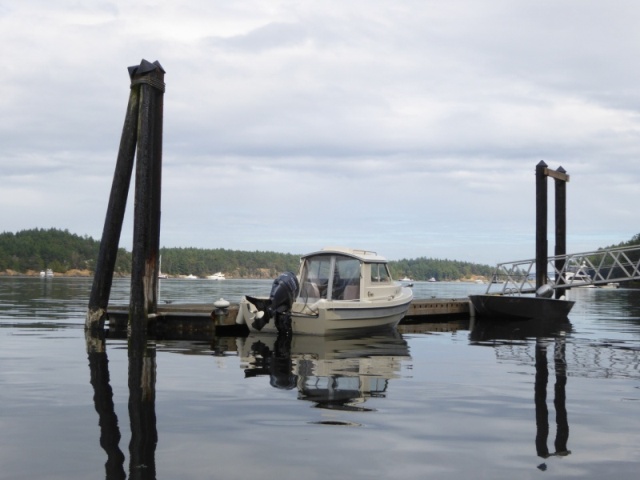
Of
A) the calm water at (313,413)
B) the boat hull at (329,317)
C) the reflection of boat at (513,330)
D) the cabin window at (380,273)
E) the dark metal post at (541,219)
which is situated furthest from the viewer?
the dark metal post at (541,219)

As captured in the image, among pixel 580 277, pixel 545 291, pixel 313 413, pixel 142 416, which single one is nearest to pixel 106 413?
pixel 142 416

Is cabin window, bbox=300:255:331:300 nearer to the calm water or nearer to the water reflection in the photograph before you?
the calm water

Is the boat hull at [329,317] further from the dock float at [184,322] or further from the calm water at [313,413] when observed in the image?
the calm water at [313,413]

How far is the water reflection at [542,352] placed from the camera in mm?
8914

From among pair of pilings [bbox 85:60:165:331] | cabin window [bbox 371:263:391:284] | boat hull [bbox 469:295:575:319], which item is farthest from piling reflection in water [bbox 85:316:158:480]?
boat hull [bbox 469:295:575:319]

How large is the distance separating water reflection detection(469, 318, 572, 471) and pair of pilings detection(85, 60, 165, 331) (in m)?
9.56

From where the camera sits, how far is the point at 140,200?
65.5 feet

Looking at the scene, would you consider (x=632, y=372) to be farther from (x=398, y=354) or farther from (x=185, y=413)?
(x=185, y=413)

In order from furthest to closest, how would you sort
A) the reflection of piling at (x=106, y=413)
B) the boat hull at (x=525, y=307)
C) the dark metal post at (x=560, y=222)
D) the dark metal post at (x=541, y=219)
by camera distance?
the dark metal post at (x=560, y=222), the dark metal post at (x=541, y=219), the boat hull at (x=525, y=307), the reflection of piling at (x=106, y=413)

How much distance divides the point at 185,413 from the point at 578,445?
4.84 m

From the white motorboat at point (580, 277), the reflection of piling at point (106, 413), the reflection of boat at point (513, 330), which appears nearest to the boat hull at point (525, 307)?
the reflection of boat at point (513, 330)

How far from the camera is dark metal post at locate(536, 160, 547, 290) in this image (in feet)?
107

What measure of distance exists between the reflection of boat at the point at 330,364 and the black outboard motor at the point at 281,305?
437mm

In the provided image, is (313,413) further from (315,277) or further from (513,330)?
(513,330)
